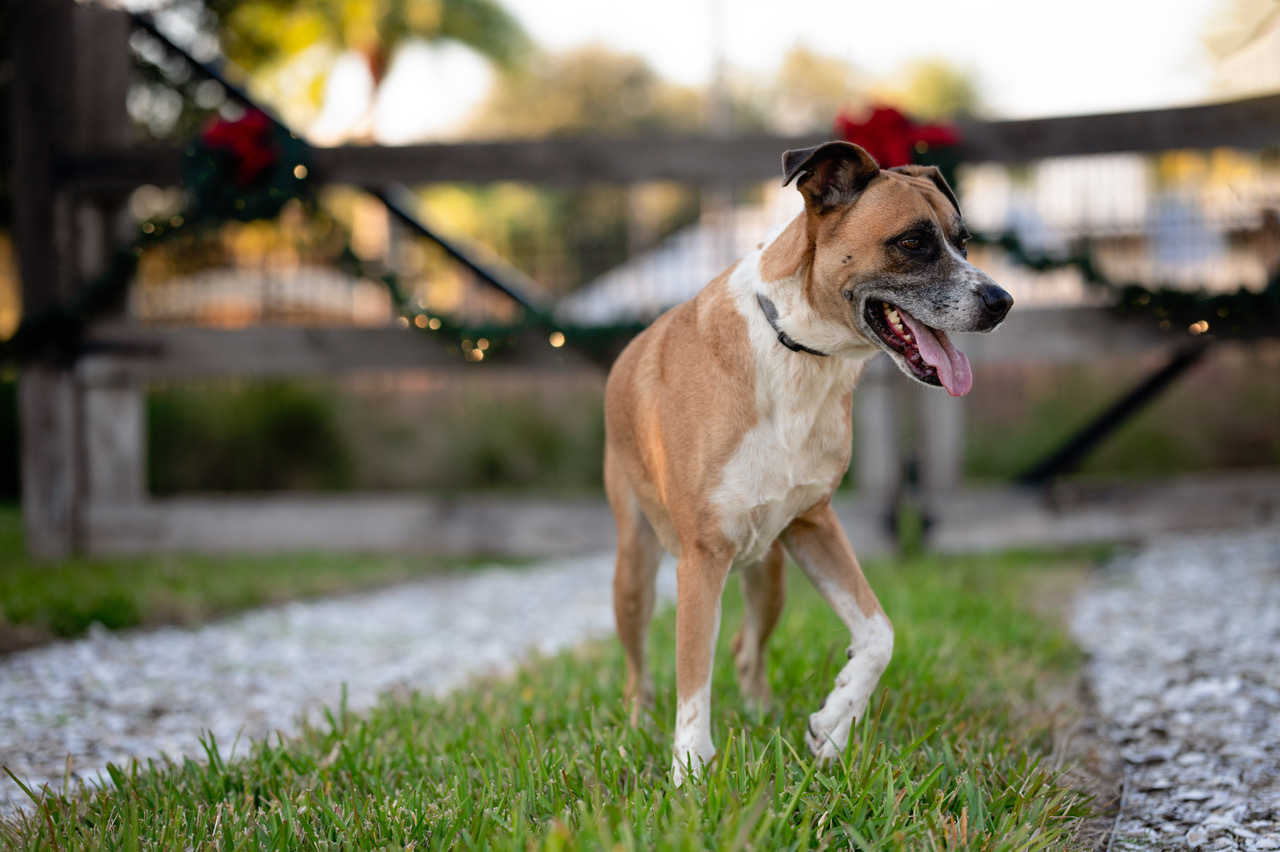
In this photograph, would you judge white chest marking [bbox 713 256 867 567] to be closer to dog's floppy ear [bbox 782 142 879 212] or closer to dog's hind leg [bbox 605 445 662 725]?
dog's floppy ear [bbox 782 142 879 212]

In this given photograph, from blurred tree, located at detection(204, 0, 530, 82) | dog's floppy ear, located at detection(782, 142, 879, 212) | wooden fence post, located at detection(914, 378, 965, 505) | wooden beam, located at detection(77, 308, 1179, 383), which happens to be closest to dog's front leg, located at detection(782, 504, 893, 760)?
dog's floppy ear, located at detection(782, 142, 879, 212)

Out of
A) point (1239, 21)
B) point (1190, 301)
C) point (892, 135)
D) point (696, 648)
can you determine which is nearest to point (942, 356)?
point (696, 648)

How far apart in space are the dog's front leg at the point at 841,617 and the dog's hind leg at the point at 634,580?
20.0 inches

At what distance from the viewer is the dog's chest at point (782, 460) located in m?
2.45

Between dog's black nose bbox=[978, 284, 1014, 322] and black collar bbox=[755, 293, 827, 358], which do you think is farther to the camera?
black collar bbox=[755, 293, 827, 358]

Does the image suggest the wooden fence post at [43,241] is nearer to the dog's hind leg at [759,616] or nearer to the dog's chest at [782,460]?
the dog's hind leg at [759,616]

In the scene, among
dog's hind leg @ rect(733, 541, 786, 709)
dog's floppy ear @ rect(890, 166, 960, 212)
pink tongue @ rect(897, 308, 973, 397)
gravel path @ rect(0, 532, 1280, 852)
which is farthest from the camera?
dog's hind leg @ rect(733, 541, 786, 709)

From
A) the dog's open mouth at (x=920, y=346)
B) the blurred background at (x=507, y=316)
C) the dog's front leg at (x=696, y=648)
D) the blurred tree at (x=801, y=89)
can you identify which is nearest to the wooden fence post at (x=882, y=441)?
the blurred background at (x=507, y=316)

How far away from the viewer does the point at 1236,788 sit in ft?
8.21

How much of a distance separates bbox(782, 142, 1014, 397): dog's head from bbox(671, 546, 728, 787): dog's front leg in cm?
A: 73

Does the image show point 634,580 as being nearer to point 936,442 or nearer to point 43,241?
point 936,442

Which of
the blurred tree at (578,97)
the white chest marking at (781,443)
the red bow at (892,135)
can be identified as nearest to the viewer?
the white chest marking at (781,443)

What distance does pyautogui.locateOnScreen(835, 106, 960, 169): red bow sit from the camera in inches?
210

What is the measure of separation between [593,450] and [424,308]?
4342 millimetres
